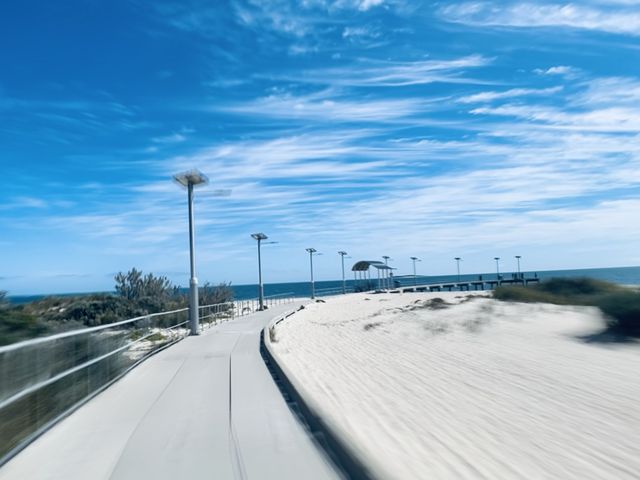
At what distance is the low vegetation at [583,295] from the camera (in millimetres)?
19031

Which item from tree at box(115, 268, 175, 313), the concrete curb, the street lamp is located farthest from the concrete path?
tree at box(115, 268, 175, 313)

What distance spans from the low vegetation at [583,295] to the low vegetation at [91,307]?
14.9 meters

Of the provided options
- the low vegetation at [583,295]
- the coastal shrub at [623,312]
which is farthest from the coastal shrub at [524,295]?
the coastal shrub at [623,312]

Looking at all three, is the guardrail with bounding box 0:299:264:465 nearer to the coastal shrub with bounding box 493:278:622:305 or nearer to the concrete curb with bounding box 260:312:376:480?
the concrete curb with bounding box 260:312:376:480

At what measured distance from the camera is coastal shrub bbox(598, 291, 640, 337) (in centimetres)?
1839

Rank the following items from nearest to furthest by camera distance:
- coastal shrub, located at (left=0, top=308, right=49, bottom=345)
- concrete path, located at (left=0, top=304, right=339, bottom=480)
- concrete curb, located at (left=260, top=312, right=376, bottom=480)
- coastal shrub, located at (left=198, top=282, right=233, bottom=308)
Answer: concrete curb, located at (left=260, top=312, right=376, bottom=480), concrete path, located at (left=0, top=304, right=339, bottom=480), coastal shrub, located at (left=0, top=308, right=49, bottom=345), coastal shrub, located at (left=198, top=282, right=233, bottom=308)

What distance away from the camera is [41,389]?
8.08m

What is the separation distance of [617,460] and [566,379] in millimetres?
5541

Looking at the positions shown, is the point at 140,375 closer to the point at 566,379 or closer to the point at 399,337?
the point at 566,379

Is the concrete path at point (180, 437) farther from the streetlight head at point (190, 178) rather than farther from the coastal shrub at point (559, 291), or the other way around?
the coastal shrub at point (559, 291)

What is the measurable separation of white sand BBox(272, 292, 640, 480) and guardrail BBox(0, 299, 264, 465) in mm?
3464

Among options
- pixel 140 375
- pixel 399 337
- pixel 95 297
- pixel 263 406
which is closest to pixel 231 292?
pixel 95 297

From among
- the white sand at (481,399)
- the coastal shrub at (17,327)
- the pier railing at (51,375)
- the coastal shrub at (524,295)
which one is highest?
the coastal shrub at (524,295)

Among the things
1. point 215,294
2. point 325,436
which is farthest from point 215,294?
point 325,436
